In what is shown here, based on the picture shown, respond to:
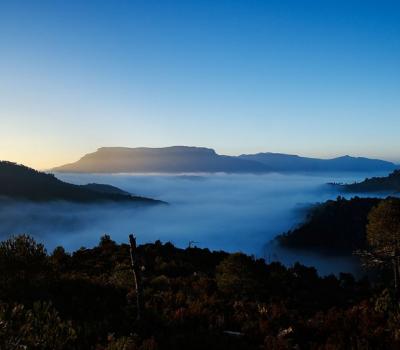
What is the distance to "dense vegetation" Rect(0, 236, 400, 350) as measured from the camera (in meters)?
14.5

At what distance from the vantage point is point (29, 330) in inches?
321

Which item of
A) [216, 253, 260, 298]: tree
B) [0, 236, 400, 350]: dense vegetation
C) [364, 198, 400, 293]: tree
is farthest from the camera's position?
[364, 198, 400, 293]: tree

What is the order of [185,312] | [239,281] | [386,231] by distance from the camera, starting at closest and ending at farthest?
[185,312], [239,281], [386,231]

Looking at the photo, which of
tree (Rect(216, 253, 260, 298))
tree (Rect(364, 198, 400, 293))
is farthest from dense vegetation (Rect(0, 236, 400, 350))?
tree (Rect(364, 198, 400, 293))

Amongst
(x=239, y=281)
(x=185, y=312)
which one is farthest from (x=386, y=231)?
(x=185, y=312)

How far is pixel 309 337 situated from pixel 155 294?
30.7 feet

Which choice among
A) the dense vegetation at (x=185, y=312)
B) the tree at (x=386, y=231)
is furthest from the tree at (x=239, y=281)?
the tree at (x=386, y=231)

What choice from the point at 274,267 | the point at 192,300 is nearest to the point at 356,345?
the point at 192,300

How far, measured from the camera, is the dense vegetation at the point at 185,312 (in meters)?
14.5

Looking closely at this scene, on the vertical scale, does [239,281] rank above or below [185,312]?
below

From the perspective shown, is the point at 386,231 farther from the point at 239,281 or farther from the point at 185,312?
the point at 185,312

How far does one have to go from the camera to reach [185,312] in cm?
1964

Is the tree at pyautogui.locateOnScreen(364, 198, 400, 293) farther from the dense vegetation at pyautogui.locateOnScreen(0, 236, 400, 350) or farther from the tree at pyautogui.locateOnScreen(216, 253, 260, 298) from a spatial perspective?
the tree at pyautogui.locateOnScreen(216, 253, 260, 298)

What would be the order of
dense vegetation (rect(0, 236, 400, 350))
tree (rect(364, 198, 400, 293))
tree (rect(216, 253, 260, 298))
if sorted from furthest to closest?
tree (rect(364, 198, 400, 293))
tree (rect(216, 253, 260, 298))
dense vegetation (rect(0, 236, 400, 350))
